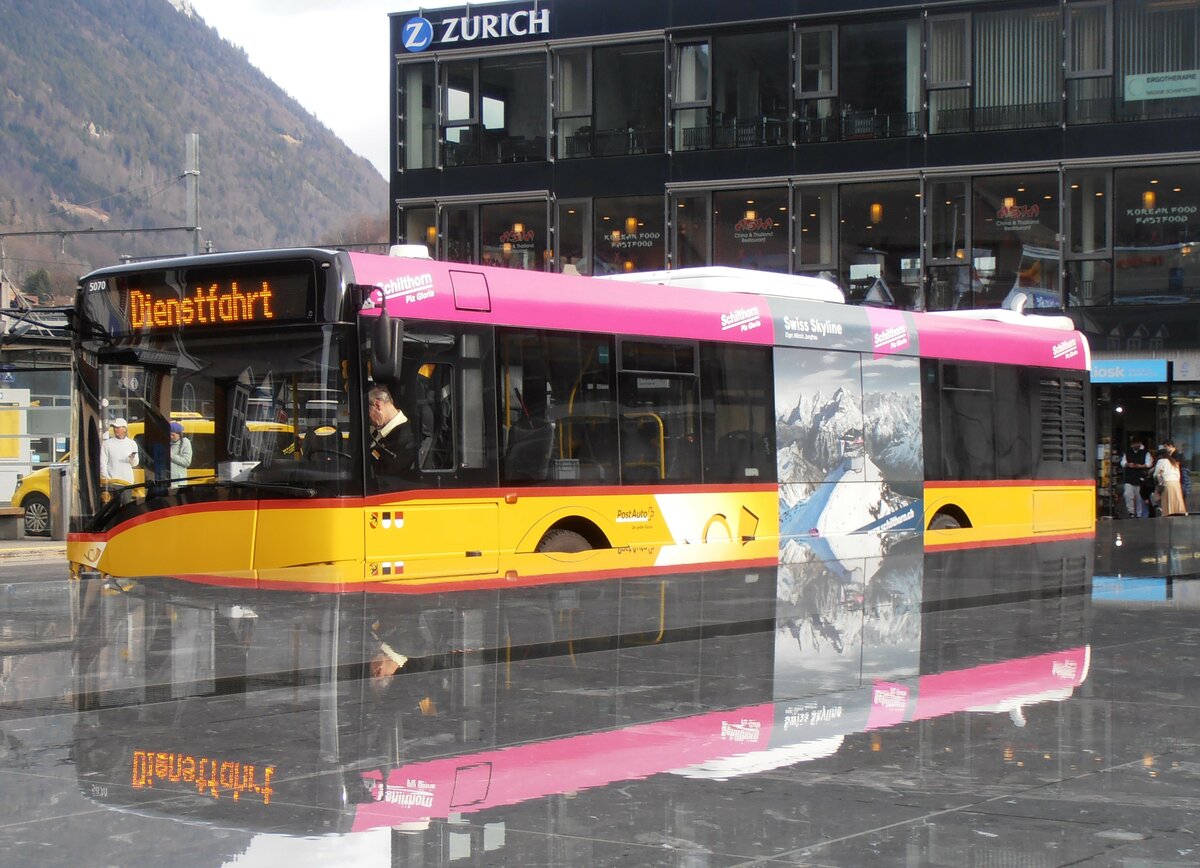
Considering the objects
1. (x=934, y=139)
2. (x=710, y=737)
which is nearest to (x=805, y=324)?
(x=710, y=737)

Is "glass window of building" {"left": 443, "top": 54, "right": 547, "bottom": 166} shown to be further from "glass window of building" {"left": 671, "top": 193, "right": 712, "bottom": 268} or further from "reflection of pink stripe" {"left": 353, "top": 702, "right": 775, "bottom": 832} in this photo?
"reflection of pink stripe" {"left": 353, "top": 702, "right": 775, "bottom": 832}

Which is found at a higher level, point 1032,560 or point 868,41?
point 868,41

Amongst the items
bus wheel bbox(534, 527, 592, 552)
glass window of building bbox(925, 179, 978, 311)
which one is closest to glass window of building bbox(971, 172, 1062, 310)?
glass window of building bbox(925, 179, 978, 311)

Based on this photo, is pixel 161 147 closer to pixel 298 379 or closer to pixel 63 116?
pixel 63 116

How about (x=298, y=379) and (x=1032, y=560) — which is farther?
(x=1032, y=560)

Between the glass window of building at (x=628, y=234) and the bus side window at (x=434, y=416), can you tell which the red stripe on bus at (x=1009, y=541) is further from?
the glass window of building at (x=628, y=234)

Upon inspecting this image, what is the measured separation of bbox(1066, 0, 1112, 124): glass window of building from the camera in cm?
3117

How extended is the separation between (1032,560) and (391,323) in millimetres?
7315

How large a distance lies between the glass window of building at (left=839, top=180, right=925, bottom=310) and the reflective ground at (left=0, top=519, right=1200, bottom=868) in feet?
70.6

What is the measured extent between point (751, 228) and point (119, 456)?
76.3ft

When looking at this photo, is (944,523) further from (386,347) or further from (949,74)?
(949,74)

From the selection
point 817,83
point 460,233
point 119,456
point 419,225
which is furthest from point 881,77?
point 119,456

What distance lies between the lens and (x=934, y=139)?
3200cm

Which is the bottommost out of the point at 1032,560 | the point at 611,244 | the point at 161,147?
the point at 1032,560
